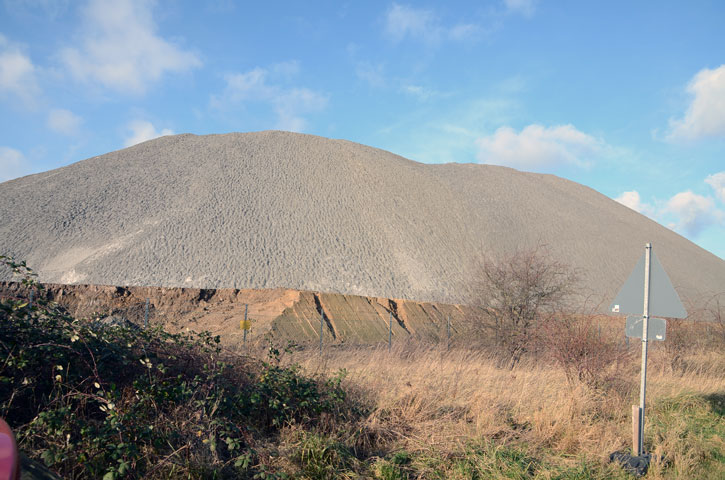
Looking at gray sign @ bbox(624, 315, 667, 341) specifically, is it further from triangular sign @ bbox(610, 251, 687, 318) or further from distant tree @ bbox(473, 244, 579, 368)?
distant tree @ bbox(473, 244, 579, 368)

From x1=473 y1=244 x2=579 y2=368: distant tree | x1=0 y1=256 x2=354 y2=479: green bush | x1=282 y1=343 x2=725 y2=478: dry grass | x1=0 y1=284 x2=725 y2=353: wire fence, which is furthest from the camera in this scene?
x1=0 y1=284 x2=725 y2=353: wire fence

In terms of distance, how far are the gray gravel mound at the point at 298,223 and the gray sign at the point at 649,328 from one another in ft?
99.3

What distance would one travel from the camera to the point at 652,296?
293 inches

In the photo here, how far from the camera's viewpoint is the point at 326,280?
46.0 metres

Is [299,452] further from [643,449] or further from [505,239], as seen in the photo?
[505,239]

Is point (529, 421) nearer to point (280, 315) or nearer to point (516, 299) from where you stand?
→ point (516, 299)

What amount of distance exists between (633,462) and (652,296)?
227 centimetres

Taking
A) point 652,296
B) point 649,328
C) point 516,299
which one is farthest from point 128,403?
point 516,299

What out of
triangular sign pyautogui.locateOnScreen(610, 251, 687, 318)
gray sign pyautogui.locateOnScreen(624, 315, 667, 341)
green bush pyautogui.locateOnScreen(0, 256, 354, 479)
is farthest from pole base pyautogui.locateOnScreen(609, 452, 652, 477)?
green bush pyautogui.locateOnScreen(0, 256, 354, 479)

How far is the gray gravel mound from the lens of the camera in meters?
45.9

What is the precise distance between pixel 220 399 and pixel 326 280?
40.1 m

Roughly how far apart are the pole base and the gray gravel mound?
3113 cm

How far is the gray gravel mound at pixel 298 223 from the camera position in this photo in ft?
151

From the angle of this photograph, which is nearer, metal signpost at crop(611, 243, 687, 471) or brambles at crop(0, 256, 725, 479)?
brambles at crop(0, 256, 725, 479)
